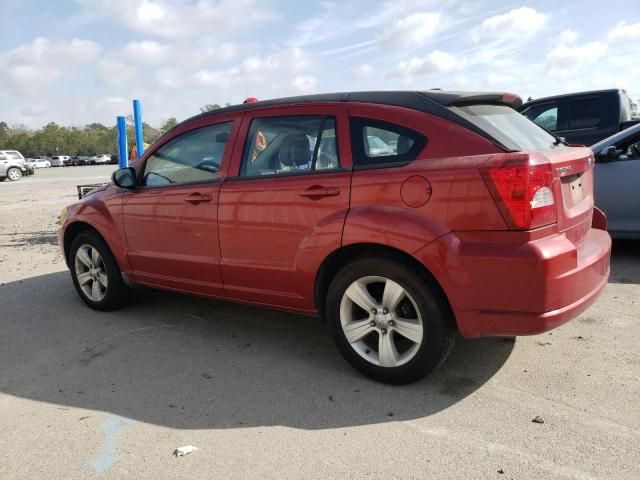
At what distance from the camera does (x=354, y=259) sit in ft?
10.9

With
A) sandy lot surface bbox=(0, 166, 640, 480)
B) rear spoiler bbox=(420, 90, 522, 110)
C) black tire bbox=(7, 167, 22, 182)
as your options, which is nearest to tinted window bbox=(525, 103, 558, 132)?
sandy lot surface bbox=(0, 166, 640, 480)

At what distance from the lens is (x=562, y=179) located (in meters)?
3.01

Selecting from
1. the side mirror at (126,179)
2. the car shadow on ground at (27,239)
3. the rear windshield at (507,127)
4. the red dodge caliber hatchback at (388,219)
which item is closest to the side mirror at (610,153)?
the red dodge caliber hatchback at (388,219)

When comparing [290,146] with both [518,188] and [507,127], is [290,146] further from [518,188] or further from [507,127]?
[518,188]

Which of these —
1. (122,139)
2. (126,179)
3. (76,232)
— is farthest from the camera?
(122,139)

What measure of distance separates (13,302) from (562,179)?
17.2ft

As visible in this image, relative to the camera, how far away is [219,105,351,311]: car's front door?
335 centimetres

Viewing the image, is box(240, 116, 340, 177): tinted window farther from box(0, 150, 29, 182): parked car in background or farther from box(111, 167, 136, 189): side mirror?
box(0, 150, 29, 182): parked car in background

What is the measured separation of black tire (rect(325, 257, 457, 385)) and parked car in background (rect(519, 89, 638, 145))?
6892 mm

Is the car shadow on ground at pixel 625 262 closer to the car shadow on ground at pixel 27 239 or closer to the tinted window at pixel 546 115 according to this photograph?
the tinted window at pixel 546 115

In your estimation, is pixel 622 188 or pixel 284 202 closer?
pixel 284 202

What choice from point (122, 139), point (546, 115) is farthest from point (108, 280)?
point (546, 115)

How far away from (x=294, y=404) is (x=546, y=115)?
8127 millimetres

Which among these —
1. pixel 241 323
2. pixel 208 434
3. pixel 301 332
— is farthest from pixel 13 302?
pixel 208 434
